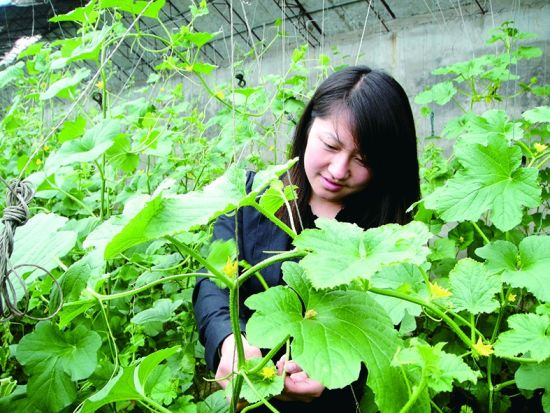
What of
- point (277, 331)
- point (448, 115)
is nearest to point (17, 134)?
point (277, 331)

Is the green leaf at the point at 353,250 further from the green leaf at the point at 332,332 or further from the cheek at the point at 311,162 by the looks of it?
the cheek at the point at 311,162

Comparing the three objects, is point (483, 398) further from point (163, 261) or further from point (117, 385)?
point (117, 385)

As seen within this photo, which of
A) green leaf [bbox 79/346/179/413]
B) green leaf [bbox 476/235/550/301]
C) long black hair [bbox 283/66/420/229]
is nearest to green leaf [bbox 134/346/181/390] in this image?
green leaf [bbox 79/346/179/413]

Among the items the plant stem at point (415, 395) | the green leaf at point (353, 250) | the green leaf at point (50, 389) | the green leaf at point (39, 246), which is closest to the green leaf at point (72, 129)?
the green leaf at point (39, 246)

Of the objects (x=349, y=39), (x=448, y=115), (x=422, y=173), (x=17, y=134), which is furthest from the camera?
(x=349, y=39)

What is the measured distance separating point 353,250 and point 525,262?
1.77ft

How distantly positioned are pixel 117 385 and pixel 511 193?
0.71 m

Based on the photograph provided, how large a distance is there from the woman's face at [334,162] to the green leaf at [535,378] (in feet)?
1.55

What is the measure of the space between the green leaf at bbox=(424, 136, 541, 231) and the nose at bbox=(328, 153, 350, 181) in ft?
0.60

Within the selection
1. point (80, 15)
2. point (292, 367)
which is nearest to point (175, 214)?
point (292, 367)

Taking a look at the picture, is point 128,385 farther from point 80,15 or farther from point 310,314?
point 80,15

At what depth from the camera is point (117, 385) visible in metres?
0.54

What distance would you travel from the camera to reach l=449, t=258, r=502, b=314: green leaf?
2.18ft

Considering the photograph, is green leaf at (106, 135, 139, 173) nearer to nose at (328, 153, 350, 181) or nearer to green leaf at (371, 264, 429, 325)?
nose at (328, 153, 350, 181)
